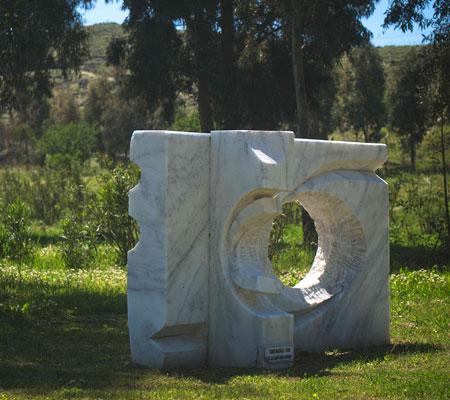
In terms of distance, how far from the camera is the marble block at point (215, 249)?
22.2 feet

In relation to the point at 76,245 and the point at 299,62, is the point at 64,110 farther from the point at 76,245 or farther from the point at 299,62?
the point at 76,245

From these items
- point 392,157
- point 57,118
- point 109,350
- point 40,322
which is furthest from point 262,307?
point 57,118

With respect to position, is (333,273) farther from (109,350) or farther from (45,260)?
(45,260)

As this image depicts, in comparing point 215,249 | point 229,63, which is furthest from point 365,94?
point 215,249

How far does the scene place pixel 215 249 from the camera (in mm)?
7066

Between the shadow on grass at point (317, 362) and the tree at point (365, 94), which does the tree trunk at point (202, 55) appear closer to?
the shadow on grass at point (317, 362)

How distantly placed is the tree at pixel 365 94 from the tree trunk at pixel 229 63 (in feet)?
59.5

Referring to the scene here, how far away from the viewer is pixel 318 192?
25.0 feet

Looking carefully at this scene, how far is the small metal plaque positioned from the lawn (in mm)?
108

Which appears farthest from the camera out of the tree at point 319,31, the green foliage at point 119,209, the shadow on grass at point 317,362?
the tree at point 319,31

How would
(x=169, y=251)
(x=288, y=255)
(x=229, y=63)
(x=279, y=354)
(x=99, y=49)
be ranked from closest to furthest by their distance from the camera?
(x=169, y=251)
(x=279, y=354)
(x=288, y=255)
(x=229, y=63)
(x=99, y=49)

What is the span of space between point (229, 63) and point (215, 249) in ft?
45.2

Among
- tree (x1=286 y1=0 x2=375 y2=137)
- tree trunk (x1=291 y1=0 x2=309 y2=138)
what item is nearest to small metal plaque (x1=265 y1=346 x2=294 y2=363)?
tree trunk (x1=291 y1=0 x2=309 y2=138)

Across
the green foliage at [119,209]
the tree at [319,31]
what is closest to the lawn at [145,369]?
the green foliage at [119,209]
